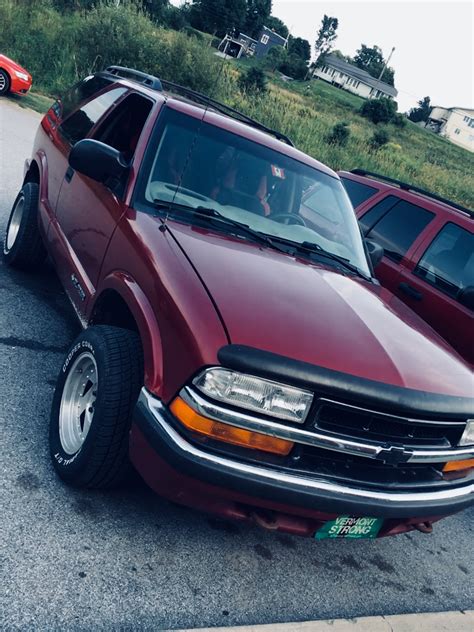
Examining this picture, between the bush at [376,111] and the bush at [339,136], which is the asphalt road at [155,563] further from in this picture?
the bush at [376,111]

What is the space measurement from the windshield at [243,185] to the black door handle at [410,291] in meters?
1.20

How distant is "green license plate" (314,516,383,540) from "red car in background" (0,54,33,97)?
15.5 m

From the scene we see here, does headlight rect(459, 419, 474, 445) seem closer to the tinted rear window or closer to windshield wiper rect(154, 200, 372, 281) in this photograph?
windshield wiper rect(154, 200, 372, 281)

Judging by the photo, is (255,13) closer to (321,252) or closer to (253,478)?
(321,252)

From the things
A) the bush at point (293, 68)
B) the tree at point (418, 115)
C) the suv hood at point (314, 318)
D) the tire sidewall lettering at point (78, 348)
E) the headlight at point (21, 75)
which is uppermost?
the tree at point (418, 115)

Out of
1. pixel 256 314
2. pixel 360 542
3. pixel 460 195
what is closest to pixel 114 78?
pixel 256 314

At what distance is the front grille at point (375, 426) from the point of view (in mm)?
2328

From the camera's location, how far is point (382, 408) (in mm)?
2352

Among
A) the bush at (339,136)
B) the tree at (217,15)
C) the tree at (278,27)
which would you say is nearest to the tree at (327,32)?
the tree at (278,27)

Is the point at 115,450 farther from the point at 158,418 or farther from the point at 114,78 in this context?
the point at 114,78

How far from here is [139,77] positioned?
4617 millimetres

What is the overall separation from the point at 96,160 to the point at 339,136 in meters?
20.7

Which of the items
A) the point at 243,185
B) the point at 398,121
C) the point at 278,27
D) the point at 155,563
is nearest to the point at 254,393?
the point at 155,563

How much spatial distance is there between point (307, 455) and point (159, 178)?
5.92ft
